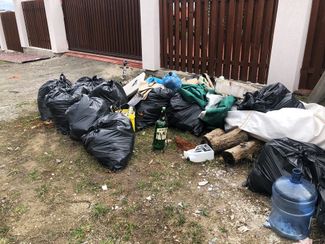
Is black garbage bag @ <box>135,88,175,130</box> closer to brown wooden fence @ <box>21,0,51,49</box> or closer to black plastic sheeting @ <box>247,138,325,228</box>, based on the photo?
black plastic sheeting @ <box>247,138,325,228</box>

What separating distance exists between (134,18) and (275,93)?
4818mm

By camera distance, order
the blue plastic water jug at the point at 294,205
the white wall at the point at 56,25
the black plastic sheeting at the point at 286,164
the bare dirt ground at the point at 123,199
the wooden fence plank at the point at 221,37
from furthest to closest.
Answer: the white wall at the point at 56,25 → the wooden fence plank at the point at 221,37 → the black plastic sheeting at the point at 286,164 → the bare dirt ground at the point at 123,199 → the blue plastic water jug at the point at 294,205

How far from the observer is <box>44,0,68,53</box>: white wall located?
29.2 ft

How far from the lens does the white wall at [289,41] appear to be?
13.0ft

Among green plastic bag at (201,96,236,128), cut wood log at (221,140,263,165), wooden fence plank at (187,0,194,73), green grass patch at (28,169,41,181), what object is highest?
wooden fence plank at (187,0,194,73)

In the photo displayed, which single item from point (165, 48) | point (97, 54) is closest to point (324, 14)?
point (165, 48)

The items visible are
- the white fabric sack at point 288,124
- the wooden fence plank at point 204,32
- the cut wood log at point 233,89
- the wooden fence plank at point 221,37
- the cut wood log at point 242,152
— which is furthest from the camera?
the wooden fence plank at point 204,32

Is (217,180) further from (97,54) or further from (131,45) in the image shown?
(97,54)

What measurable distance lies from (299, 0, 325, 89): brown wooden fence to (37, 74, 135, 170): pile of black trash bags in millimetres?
2710

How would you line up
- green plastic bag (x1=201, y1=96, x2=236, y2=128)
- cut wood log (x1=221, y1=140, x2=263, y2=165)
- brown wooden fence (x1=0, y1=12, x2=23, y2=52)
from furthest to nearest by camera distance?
brown wooden fence (x1=0, y1=12, x2=23, y2=52), green plastic bag (x1=201, y1=96, x2=236, y2=128), cut wood log (x1=221, y1=140, x2=263, y2=165)

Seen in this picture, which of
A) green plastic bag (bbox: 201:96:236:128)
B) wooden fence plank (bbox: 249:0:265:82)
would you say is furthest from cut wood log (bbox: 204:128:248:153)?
wooden fence plank (bbox: 249:0:265:82)

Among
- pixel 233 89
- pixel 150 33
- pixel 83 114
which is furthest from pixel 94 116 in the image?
pixel 150 33

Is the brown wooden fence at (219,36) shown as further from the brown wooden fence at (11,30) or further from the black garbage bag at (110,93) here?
the brown wooden fence at (11,30)

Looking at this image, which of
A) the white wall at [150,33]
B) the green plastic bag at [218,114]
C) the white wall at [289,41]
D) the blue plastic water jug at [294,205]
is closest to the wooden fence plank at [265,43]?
the white wall at [289,41]
